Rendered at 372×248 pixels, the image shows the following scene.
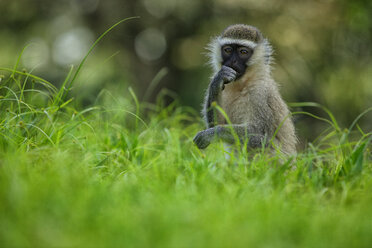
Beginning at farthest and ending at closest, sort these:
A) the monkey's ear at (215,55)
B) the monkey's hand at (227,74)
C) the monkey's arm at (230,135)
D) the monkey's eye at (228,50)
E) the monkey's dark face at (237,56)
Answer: the monkey's ear at (215,55) < the monkey's eye at (228,50) < the monkey's dark face at (237,56) < the monkey's hand at (227,74) < the monkey's arm at (230,135)

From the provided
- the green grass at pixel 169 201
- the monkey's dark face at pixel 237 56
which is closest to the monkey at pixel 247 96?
the monkey's dark face at pixel 237 56

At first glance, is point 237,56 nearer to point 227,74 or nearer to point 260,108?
point 227,74

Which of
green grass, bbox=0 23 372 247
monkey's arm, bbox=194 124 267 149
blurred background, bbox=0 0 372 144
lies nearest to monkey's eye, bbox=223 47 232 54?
monkey's arm, bbox=194 124 267 149

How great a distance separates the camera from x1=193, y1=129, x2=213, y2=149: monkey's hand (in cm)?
400

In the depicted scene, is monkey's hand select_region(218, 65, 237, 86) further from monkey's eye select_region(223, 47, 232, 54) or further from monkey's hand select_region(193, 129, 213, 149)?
monkey's hand select_region(193, 129, 213, 149)

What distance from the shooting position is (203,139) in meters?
4.02

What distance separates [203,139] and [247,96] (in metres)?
0.66

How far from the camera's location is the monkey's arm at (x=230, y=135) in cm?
398

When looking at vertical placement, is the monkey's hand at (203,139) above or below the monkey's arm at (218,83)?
below

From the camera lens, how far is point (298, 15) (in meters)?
9.42

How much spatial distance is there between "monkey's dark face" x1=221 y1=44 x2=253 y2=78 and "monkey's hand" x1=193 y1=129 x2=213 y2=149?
2.42 feet

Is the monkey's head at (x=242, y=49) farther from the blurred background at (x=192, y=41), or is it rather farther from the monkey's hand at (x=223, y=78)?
the blurred background at (x=192, y=41)

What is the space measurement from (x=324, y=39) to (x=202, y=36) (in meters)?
2.79

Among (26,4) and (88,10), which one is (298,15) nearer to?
(88,10)
